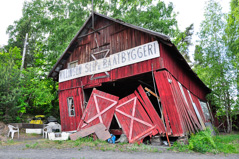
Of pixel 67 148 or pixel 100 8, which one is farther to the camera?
pixel 100 8

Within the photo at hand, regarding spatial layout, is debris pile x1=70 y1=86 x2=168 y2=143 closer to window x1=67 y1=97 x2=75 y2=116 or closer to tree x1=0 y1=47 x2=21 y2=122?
window x1=67 y1=97 x2=75 y2=116

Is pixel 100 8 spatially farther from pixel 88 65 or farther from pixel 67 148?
pixel 67 148

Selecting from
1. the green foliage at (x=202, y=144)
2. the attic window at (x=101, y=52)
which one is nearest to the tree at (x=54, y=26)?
the attic window at (x=101, y=52)

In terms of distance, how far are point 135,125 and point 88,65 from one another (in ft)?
18.2

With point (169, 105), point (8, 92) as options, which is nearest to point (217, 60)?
point (169, 105)

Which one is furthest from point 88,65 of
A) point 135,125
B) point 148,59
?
point 135,125

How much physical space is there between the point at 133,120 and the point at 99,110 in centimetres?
238

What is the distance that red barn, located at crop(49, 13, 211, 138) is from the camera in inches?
368

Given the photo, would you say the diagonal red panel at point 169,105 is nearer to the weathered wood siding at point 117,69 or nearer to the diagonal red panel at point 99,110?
the weathered wood siding at point 117,69

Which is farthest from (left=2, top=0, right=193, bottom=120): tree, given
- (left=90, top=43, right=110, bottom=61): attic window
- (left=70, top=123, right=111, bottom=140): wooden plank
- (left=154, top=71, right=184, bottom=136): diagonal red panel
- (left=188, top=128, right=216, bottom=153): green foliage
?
(left=188, top=128, right=216, bottom=153): green foliage

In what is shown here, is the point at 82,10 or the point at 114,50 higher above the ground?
the point at 82,10

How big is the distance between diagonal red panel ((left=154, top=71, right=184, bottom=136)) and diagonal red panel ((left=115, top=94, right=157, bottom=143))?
3.01ft

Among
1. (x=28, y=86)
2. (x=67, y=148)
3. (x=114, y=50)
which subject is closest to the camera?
(x=67, y=148)

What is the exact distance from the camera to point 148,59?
9.91m
